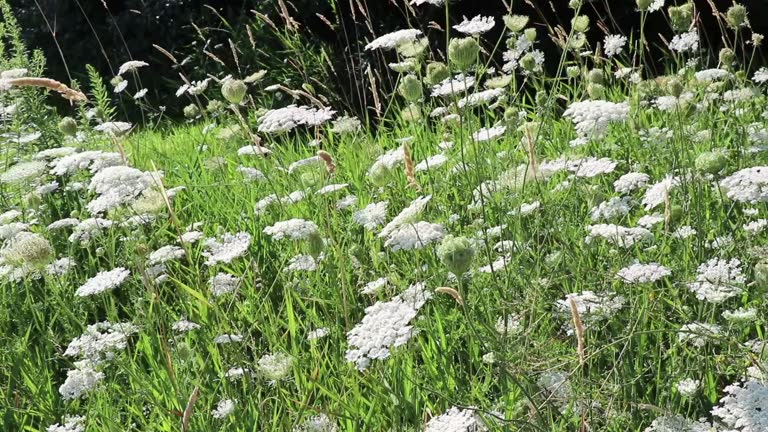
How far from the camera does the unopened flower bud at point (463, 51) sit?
5.10 feet

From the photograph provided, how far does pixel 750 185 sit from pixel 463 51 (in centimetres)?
51

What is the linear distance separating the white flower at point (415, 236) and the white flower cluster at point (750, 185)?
1.48ft

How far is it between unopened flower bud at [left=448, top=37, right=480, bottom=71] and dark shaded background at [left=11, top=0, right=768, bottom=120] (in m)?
1.46

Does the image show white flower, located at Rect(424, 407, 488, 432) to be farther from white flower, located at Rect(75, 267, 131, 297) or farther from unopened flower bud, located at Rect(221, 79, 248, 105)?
unopened flower bud, located at Rect(221, 79, 248, 105)

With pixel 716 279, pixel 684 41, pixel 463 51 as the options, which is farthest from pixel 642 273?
pixel 684 41

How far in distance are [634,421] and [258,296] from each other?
807 mm

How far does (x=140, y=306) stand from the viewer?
1.77 meters

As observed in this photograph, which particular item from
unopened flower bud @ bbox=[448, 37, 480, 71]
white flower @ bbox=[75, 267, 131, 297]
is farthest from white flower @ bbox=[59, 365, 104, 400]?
unopened flower bud @ bbox=[448, 37, 480, 71]

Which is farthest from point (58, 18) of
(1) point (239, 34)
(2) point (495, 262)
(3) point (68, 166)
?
(2) point (495, 262)

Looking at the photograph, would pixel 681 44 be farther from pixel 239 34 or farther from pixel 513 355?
pixel 239 34

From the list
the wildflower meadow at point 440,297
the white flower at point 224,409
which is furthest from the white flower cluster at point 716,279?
the white flower at point 224,409

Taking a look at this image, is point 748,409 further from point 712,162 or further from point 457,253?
point 712,162

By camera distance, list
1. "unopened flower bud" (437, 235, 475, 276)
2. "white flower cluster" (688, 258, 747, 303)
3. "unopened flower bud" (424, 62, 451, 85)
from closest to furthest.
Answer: "unopened flower bud" (437, 235, 475, 276) → "white flower cluster" (688, 258, 747, 303) → "unopened flower bud" (424, 62, 451, 85)

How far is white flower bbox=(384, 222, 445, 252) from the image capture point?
1.45 metres
